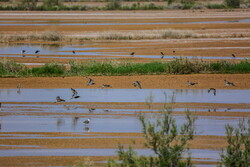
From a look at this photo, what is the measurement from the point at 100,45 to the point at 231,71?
16891mm

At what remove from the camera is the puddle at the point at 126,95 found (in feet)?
69.8

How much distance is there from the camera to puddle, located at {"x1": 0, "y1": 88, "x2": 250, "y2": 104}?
21281 mm

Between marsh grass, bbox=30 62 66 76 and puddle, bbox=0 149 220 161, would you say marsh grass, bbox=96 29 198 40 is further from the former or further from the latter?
puddle, bbox=0 149 220 161

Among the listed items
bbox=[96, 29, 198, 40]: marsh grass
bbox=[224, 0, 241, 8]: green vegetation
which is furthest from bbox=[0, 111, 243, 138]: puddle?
bbox=[224, 0, 241, 8]: green vegetation

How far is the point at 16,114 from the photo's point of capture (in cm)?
1906

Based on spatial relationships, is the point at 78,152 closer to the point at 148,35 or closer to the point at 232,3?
the point at 148,35

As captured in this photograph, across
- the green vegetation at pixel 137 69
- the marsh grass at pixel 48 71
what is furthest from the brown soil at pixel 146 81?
the marsh grass at pixel 48 71

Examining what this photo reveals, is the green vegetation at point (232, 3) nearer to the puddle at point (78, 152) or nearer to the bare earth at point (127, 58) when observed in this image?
the bare earth at point (127, 58)

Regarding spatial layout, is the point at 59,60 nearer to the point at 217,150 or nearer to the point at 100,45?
the point at 100,45

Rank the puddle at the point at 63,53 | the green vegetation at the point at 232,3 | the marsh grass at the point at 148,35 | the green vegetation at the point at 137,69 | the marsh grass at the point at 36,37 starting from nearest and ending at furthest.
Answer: the green vegetation at the point at 137,69 < the puddle at the point at 63,53 < the marsh grass at the point at 148,35 < the marsh grass at the point at 36,37 < the green vegetation at the point at 232,3

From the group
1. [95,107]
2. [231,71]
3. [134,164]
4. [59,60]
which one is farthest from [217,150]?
[59,60]

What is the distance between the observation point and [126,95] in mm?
22453

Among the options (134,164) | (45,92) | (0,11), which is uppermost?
(134,164)

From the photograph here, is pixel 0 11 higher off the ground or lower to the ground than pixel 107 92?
lower
